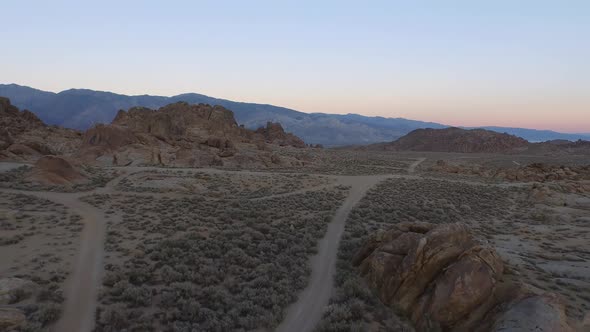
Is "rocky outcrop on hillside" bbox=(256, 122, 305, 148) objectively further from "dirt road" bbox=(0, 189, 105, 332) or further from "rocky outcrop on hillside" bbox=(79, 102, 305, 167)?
"dirt road" bbox=(0, 189, 105, 332)

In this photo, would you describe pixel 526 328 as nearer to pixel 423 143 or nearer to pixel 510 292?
pixel 510 292

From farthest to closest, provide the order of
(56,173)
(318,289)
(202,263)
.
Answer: (56,173) → (202,263) → (318,289)

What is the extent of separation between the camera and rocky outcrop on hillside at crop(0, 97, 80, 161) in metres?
40.8

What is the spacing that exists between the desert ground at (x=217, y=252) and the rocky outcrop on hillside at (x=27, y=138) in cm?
1473

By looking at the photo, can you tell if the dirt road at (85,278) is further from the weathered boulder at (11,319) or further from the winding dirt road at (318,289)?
the winding dirt road at (318,289)

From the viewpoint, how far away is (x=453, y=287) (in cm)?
1002

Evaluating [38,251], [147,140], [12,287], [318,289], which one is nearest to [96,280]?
[12,287]

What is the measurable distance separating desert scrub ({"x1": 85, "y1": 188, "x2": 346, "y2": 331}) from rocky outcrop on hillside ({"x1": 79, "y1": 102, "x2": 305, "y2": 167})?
78.4 ft

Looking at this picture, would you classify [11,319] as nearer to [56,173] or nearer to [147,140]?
[56,173]

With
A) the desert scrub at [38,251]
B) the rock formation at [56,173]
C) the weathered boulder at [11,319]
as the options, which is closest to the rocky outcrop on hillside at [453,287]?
the desert scrub at [38,251]

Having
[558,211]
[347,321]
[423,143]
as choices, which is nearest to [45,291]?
[347,321]

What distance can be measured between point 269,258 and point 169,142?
4678 centimetres

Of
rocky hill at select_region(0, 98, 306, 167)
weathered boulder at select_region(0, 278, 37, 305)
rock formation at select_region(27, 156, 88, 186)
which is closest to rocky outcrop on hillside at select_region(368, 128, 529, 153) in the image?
rocky hill at select_region(0, 98, 306, 167)

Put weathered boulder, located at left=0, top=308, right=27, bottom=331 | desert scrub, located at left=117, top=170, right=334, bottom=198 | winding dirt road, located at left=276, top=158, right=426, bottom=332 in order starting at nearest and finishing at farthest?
weathered boulder, located at left=0, top=308, right=27, bottom=331 → winding dirt road, located at left=276, top=158, right=426, bottom=332 → desert scrub, located at left=117, top=170, right=334, bottom=198
